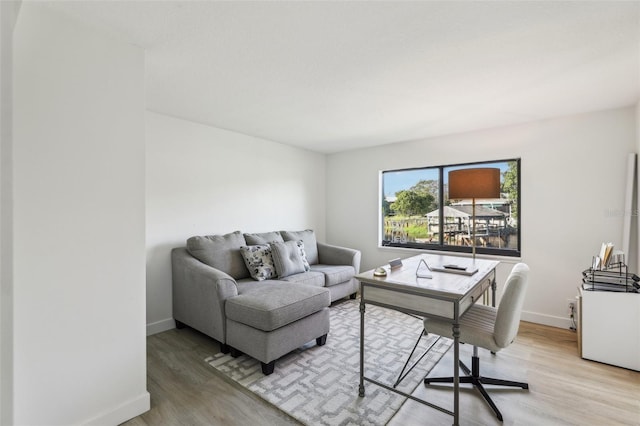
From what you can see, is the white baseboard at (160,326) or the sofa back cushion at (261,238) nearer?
the white baseboard at (160,326)

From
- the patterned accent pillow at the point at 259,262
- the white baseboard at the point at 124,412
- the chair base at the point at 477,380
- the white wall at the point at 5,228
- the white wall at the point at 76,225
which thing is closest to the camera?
the white wall at the point at 5,228

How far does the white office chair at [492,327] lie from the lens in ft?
5.64

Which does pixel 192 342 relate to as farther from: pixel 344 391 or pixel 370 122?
pixel 370 122

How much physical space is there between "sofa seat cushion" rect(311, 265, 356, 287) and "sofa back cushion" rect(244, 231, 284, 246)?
2.16ft

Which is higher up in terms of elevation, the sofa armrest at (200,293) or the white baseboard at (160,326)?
the sofa armrest at (200,293)

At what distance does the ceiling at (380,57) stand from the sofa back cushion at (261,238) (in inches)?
56.0

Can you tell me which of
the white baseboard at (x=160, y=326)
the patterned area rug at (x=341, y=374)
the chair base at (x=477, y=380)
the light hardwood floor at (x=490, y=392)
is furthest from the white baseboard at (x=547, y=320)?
the white baseboard at (x=160, y=326)

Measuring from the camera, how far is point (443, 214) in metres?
4.07

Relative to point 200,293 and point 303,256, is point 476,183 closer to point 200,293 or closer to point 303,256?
point 303,256

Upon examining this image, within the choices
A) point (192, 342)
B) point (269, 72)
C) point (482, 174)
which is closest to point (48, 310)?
point (192, 342)

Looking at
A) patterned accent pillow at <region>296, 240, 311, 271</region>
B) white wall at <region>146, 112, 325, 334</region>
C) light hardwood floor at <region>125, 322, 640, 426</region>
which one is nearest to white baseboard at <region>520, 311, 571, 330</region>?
light hardwood floor at <region>125, 322, 640, 426</region>

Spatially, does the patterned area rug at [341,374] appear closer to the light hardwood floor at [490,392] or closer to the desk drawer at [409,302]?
the light hardwood floor at [490,392]

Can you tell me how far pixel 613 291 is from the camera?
2416mm

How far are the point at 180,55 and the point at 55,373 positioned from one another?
2002mm
